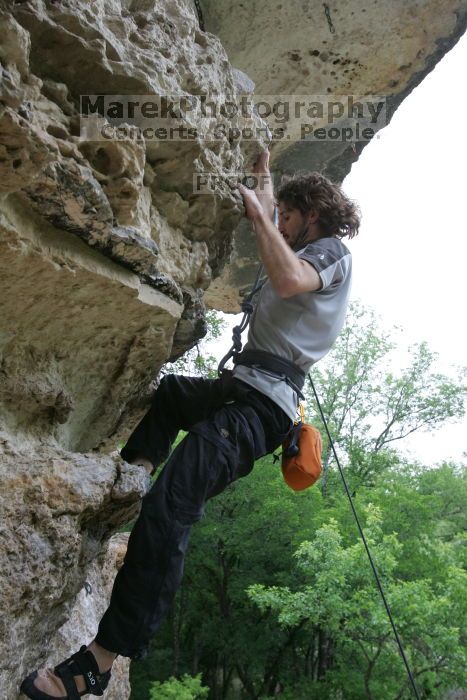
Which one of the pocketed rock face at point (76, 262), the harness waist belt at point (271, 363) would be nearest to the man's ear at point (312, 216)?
the pocketed rock face at point (76, 262)

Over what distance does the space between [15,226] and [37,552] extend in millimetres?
1249

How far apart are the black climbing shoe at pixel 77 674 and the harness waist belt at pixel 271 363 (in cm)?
153

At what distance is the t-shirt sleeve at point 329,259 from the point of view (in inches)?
123

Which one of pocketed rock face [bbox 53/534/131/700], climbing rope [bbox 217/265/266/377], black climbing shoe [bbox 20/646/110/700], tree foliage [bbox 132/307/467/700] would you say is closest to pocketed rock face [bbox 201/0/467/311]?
climbing rope [bbox 217/265/266/377]

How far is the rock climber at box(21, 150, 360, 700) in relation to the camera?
97.5 inches

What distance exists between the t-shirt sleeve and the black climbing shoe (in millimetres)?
1988

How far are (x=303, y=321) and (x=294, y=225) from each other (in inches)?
27.5

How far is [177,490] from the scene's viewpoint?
271 centimetres

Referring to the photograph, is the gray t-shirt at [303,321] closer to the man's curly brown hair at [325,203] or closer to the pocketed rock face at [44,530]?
the man's curly brown hair at [325,203]

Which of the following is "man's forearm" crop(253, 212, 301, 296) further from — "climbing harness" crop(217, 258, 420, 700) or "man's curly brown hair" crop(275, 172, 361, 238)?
"man's curly brown hair" crop(275, 172, 361, 238)

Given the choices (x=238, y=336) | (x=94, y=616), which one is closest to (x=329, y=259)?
(x=238, y=336)

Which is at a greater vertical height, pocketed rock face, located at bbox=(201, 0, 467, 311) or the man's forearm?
pocketed rock face, located at bbox=(201, 0, 467, 311)

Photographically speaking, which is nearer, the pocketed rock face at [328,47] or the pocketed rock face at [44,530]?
the pocketed rock face at [44,530]

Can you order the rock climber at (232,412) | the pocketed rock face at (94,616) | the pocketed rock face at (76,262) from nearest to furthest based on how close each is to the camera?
the pocketed rock face at (76,262)
the rock climber at (232,412)
the pocketed rock face at (94,616)
